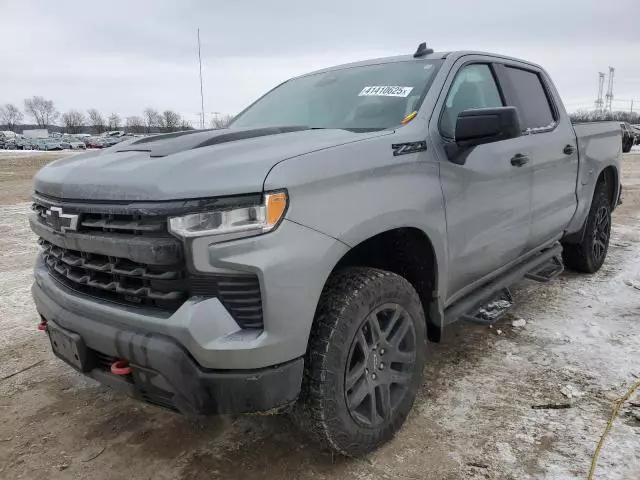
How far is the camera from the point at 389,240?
2641 mm

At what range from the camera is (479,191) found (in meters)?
2.94

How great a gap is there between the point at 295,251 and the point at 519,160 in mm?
2073

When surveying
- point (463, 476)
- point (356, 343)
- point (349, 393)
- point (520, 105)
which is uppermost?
point (520, 105)

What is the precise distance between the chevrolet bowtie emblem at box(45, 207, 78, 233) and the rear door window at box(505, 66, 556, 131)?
2939 mm

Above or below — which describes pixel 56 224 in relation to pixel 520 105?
below

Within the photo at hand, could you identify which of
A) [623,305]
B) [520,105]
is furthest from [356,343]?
[623,305]

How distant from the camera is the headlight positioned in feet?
5.97

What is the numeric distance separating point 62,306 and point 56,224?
36cm

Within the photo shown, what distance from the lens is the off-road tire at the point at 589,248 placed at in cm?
498

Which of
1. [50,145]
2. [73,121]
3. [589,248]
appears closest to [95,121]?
[73,121]

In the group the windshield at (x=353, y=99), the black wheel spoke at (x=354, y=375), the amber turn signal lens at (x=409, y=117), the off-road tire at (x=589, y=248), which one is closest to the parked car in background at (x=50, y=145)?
the windshield at (x=353, y=99)

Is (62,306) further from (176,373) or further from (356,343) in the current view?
(356,343)

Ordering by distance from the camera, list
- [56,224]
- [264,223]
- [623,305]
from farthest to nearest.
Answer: [623,305] < [56,224] < [264,223]

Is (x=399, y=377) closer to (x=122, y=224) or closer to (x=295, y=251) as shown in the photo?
(x=295, y=251)
